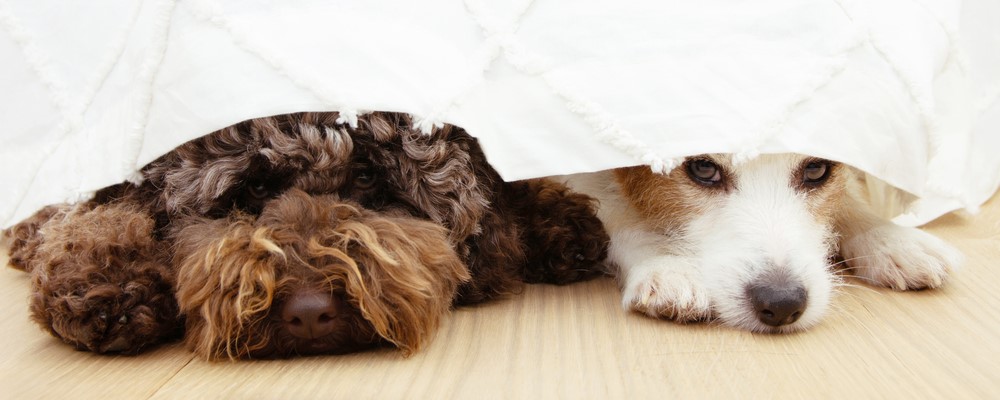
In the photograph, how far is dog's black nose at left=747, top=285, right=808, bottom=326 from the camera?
195cm

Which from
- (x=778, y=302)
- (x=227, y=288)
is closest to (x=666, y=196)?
(x=778, y=302)

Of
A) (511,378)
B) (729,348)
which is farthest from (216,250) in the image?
(729,348)

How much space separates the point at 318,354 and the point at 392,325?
0.61 ft

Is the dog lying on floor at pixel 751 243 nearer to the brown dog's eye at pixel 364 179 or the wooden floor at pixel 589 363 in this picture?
the wooden floor at pixel 589 363

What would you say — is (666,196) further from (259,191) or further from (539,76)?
(259,191)

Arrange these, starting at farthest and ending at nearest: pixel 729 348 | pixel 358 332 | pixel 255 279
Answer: pixel 729 348 < pixel 358 332 < pixel 255 279

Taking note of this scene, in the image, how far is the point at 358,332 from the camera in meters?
1.80

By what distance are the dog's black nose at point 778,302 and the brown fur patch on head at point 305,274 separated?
2.43 ft

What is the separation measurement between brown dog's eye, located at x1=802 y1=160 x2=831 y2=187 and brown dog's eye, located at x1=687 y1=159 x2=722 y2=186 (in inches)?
8.9

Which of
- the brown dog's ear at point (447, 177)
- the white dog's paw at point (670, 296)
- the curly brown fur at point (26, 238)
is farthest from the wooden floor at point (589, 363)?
the brown dog's ear at point (447, 177)

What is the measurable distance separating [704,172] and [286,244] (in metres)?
1.10

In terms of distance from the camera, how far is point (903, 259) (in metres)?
2.32

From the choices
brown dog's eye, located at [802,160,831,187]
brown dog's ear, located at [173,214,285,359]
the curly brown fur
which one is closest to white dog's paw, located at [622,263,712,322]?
brown dog's eye, located at [802,160,831,187]

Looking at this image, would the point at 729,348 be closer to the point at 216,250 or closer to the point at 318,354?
the point at 318,354
